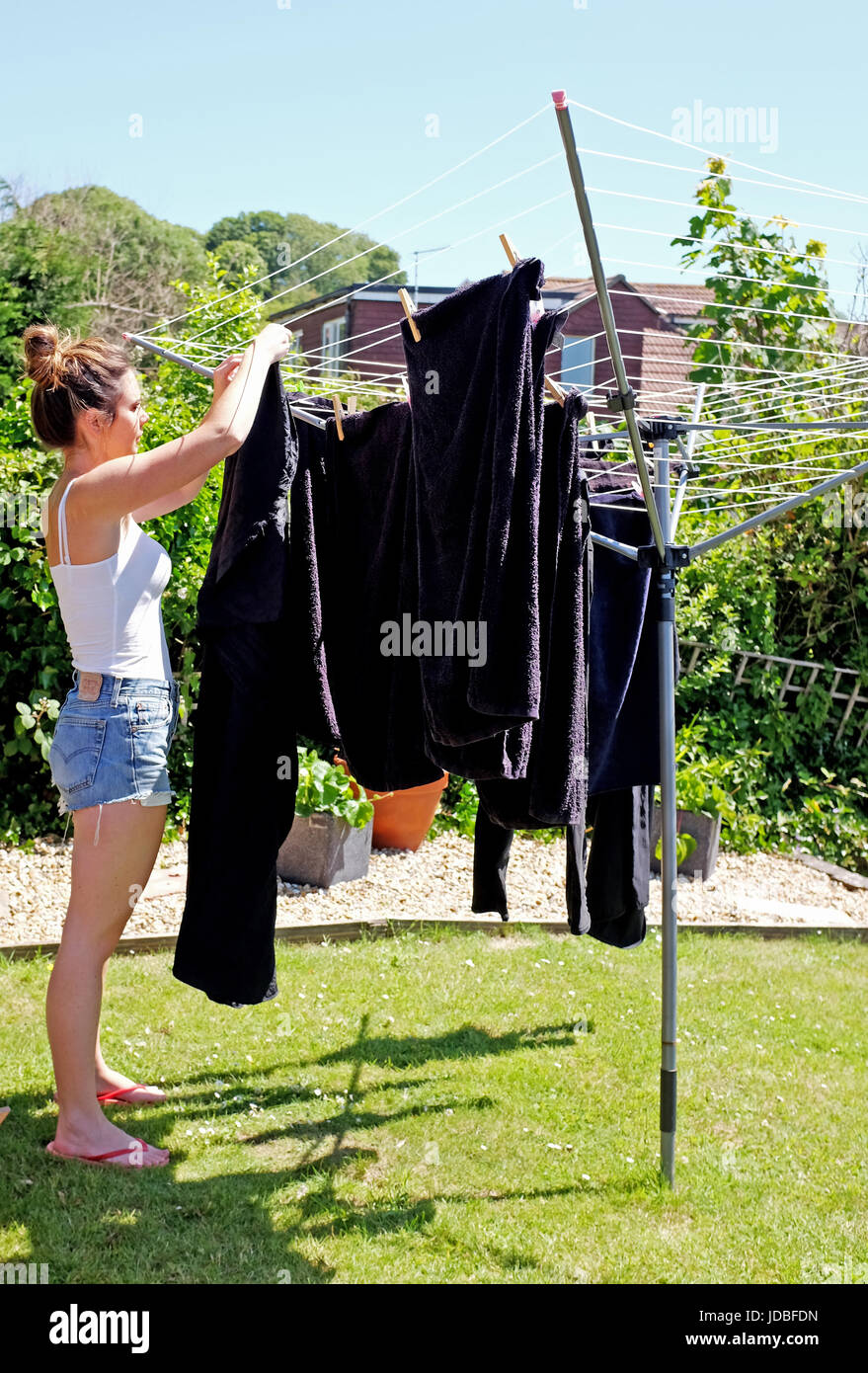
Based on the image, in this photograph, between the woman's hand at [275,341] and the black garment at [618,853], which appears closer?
the woman's hand at [275,341]

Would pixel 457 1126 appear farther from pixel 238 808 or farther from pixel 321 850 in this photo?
pixel 321 850

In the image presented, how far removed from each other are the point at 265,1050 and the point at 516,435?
234 cm

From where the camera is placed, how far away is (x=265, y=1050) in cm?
357

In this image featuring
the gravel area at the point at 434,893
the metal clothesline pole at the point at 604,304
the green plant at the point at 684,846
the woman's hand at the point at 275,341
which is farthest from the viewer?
the green plant at the point at 684,846

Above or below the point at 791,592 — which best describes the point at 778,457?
above

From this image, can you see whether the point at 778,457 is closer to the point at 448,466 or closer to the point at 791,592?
the point at 791,592

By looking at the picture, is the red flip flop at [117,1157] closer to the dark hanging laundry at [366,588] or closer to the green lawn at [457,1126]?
the green lawn at [457,1126]

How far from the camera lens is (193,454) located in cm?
234

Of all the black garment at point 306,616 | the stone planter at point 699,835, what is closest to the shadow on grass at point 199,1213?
the black garment at point 306,616

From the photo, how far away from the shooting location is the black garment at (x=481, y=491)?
7.16 feet

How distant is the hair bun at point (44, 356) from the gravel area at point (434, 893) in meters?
2.50

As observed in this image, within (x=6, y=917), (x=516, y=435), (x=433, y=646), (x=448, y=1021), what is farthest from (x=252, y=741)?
(x=6, y=917)

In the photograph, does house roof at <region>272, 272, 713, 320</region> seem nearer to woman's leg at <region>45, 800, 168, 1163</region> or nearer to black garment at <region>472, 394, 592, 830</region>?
black garment at <region>472, 394, 592, 830</region>

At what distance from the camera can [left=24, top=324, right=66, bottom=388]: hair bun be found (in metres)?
2.61
